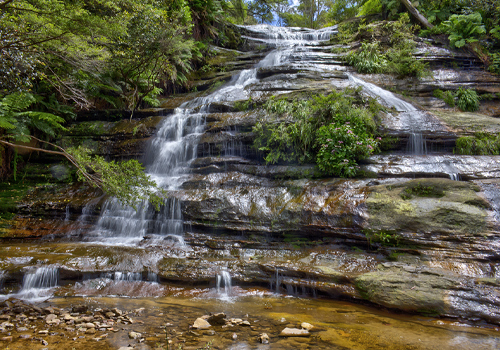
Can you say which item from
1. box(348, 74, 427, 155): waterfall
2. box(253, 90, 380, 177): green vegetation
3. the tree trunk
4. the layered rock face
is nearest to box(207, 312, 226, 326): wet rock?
the layered rock face

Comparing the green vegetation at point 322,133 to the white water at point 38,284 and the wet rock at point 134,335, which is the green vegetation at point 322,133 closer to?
the wet rock at point 134,335

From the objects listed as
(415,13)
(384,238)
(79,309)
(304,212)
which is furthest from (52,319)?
(415,13)

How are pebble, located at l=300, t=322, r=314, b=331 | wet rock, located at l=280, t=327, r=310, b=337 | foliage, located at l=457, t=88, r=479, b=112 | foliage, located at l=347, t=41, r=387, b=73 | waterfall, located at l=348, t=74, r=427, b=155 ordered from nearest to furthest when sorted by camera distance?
wet rock, located at l=280, t=327, r=310, b=337, pebble, located at l=300, t=322, r=314, b=331, waterfall, located at l=348, t=74, r=427, b=155, foliage, located at l=457, t=88, r=479, b=112, foliage, located at l=347, t=41, r=387, b=73

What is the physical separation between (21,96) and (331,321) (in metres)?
9.84

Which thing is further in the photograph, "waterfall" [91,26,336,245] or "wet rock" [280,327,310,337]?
"waterfall" [91,26,336,245]

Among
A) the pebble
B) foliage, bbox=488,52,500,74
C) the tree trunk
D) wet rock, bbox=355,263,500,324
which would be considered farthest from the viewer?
the tree trunk

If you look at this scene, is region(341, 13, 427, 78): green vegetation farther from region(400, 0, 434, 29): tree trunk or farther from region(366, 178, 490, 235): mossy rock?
region(366, 178, 490, 235): mossy rock

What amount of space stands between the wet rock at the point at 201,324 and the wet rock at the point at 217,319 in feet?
0.38

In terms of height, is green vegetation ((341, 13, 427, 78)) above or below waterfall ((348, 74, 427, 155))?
above

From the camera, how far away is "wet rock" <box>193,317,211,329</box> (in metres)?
3.68

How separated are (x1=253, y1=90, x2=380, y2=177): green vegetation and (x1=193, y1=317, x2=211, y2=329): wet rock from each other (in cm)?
517

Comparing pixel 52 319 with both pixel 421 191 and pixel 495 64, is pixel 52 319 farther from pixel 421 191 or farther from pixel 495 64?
pixel 495 64

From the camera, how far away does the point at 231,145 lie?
8.96 meters

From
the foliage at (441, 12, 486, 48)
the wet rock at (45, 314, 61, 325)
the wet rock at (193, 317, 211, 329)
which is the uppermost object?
the foliage at (441, 12, 486, 48)
